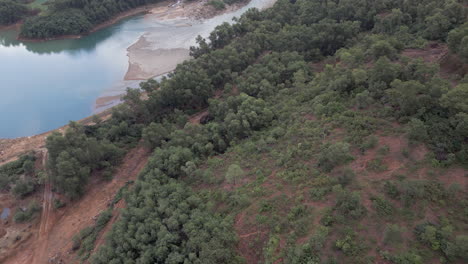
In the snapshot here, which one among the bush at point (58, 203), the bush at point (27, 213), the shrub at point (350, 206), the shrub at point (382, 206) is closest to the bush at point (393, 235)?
the shrub at point (382, 206)

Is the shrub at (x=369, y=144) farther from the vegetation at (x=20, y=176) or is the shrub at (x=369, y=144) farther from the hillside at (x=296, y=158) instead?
the vegetation at (x=20, y=176)

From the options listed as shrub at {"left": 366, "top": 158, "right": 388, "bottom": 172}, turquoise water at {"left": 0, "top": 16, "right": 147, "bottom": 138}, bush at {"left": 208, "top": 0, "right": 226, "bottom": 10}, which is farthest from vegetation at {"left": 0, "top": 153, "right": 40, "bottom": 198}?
bush at {"left": 208, "top": 0, "right": 226, "bottom": 10}

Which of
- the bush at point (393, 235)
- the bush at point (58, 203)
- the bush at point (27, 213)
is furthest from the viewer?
the bush at point (58, 203)

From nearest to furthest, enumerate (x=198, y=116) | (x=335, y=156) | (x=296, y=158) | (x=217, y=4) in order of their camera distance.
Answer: (x=335, y=156), (x=296, y=158), (x=198, y=116), (x=217, y=4)

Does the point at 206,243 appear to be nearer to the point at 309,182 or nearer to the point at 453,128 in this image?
the point at 309,182

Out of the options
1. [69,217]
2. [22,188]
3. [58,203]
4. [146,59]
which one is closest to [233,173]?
[69,217]

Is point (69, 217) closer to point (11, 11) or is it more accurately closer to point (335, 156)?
point (335, 156)
